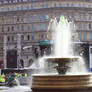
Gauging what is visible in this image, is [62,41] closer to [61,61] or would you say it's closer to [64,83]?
[61,61]

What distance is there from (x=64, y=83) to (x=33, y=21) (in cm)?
8142

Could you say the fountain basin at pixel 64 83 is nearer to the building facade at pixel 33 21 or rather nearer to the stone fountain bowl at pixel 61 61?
the stone fountain bowl at pixel 61 61

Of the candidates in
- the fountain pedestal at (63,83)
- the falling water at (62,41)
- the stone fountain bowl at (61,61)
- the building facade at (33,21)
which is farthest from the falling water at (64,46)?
the building facade at (33,21)

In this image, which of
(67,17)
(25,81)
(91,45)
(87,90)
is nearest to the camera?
(87,90)

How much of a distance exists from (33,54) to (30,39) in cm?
505

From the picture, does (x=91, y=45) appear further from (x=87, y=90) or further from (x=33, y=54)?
(x=87, y=90)

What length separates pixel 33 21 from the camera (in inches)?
3890

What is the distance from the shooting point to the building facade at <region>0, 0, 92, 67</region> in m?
96.9

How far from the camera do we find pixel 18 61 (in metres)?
97.0

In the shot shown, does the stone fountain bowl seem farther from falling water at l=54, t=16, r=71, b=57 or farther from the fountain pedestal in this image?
falling water at l=54, t=16, r=71, b=57

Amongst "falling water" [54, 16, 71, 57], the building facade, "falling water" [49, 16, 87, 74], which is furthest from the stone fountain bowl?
the building facade

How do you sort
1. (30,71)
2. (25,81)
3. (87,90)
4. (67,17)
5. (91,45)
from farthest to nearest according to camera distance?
(67,17) → (91,45) → (30,71) → (25,81) → (87,90)

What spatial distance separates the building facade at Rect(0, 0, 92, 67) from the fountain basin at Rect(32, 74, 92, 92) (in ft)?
248

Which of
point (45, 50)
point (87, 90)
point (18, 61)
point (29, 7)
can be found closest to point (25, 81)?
point (87, 90)
